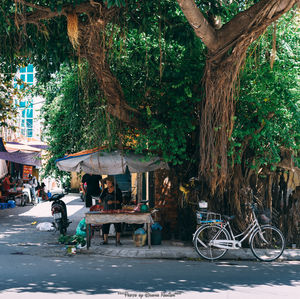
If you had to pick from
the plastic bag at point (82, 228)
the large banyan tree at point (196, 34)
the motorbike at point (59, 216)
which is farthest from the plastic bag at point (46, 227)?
the large banyan tree at point (196, 34)

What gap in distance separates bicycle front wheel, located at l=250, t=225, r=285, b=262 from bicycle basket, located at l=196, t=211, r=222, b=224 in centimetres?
92

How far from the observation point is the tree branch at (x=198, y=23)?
823cm

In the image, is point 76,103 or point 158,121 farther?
point 76,103

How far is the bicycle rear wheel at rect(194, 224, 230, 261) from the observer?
990 cm

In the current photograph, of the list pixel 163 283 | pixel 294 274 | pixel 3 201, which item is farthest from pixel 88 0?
pixel 3 201

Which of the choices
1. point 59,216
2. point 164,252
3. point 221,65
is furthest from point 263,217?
point 59,216

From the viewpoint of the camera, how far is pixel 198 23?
859cm

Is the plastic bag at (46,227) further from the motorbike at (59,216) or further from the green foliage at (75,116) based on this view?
the green foliage at (75,116)

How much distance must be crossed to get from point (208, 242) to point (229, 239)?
0.45m

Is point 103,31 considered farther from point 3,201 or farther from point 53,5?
point 3,201

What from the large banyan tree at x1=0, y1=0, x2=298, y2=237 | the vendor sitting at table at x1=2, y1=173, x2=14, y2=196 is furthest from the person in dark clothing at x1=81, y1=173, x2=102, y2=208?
the vendor sitting at table at x1=2, y1=173, x2=14, y2=196

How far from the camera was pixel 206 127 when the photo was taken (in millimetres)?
9742

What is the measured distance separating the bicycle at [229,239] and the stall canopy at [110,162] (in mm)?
1805

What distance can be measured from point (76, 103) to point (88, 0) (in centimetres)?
543
